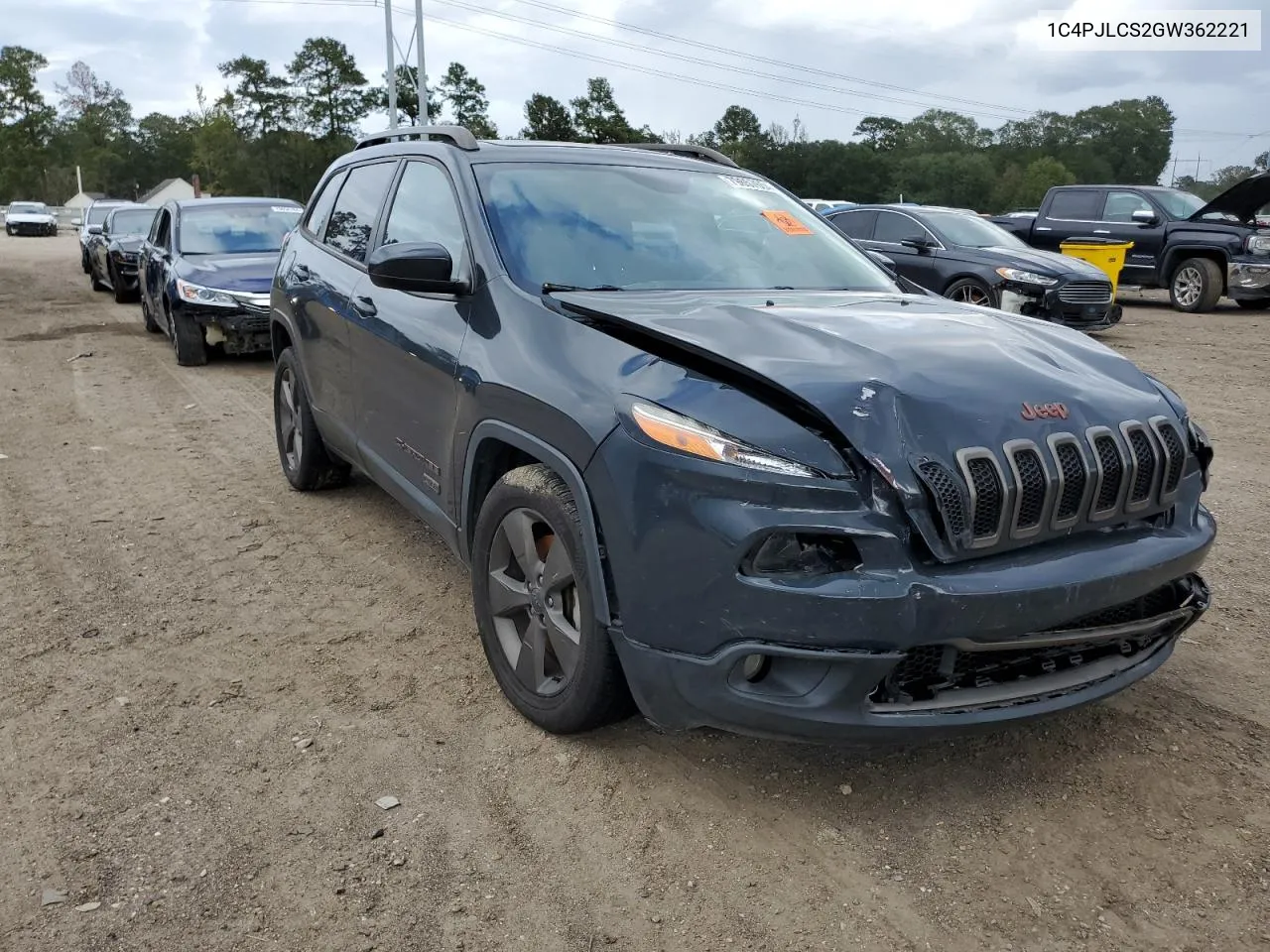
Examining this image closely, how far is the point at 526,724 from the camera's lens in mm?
3213

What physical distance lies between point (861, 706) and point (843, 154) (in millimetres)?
81141

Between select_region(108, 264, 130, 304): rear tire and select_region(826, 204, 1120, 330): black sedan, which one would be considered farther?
select_region(108, 264, 130, 304): rear tire

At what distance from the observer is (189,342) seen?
33.2ft

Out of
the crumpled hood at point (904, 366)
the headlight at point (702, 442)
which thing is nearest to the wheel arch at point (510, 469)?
the headlight at point (702, 442)

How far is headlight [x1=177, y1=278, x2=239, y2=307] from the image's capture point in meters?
9.94

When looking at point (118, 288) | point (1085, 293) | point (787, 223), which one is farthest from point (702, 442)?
point (118, 288)

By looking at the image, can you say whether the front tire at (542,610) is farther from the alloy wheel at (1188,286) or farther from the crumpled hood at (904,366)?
the alloy wheel at (1188,286)

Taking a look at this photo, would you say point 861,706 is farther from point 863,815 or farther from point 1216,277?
point 1216,277

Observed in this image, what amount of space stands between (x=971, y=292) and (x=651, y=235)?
9.07 m

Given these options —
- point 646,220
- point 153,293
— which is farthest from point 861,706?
point 153,293

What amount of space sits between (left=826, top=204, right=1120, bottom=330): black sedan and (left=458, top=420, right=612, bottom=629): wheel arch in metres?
8.23

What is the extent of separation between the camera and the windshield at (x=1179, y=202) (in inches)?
603

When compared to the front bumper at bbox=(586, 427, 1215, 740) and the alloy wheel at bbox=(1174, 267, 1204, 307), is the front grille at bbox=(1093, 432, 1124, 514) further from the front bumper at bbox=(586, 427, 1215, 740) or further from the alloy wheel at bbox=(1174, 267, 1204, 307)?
the alloy wheel at bbox=(1174, 267, 1204, 307)

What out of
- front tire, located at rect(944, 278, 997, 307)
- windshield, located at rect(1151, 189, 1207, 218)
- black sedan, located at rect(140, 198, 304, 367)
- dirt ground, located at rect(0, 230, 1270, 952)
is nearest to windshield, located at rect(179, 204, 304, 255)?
black sedan, located at rect(140, 198, 304, 367)
